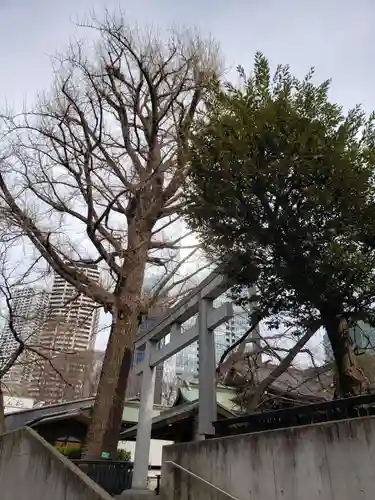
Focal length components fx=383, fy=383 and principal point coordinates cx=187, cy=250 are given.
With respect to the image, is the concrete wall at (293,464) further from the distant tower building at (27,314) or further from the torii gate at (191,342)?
the distant tower building at (27,314)

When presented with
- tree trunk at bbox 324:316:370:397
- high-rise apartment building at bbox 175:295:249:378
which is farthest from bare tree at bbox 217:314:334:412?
tree trunk at bbox 324:316:370:397

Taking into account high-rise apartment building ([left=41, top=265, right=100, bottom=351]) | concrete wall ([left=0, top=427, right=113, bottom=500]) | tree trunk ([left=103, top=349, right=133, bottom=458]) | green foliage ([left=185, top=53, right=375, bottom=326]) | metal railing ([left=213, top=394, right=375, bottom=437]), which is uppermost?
high-rise apartment building ([left=41, top=265, right=100, bottom=351])

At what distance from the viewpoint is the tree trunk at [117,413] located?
307 inches

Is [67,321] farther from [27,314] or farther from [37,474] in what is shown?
[37,474]

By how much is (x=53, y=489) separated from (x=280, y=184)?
13.5ft

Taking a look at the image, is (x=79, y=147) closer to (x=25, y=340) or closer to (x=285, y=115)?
(x=25, y=340)

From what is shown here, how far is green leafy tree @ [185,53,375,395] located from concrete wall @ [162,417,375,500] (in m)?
1.36

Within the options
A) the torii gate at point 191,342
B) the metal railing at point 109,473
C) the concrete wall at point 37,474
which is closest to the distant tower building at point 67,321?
the torii gate at point 191,342

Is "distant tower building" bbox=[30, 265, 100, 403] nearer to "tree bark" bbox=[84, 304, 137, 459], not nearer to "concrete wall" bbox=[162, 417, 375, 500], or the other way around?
"tree bark" bbox=[84, 304, 137, 459]

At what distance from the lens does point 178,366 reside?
22797 millimetres

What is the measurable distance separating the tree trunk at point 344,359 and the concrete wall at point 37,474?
274 centimetres

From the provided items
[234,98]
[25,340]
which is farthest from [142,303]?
[234,98]

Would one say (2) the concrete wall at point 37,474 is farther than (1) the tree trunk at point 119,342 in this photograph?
No

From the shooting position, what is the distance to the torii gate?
5320 millimetres
